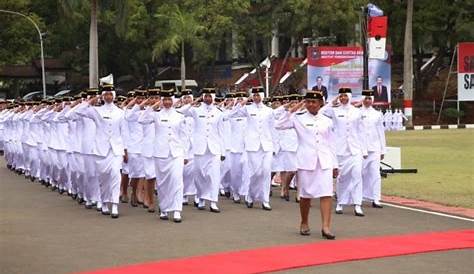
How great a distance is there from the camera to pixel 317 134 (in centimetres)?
1188

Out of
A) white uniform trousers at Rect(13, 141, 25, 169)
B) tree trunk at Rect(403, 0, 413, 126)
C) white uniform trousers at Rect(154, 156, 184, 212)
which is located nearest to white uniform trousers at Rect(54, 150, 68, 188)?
white uniform trousers at Rect(13, 141, 25, 169)

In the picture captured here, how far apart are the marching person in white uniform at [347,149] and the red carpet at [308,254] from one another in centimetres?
281

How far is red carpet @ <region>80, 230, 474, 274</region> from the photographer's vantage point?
9.36m

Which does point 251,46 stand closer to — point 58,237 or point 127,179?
point 127,179

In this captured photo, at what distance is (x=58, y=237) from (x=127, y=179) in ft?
18.5

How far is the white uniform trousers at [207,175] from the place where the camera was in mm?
15070

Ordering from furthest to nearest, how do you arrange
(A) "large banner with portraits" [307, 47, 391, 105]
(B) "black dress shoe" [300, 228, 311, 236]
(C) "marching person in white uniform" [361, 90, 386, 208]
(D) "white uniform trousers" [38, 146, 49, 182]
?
(A) "large banner with portraits" [307, 47, 391, 105] → (D) "white uniform trousers" [38, 146, 49, 182] → (C) "marching person in white uniform" [361, 90, 386, 208] → (B) "black dress shoe" [300, 228, 311, 236]

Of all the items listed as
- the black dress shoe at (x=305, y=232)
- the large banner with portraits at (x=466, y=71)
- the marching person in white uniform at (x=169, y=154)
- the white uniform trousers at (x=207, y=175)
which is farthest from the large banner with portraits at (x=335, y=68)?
the black dress shoe at (x=305, y=232)

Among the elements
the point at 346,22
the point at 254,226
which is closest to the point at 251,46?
the point at 346,22

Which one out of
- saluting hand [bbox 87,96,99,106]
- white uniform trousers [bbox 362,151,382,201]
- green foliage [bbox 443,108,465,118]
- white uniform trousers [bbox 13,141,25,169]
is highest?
saluting hand [bbox 87,96,99,106]

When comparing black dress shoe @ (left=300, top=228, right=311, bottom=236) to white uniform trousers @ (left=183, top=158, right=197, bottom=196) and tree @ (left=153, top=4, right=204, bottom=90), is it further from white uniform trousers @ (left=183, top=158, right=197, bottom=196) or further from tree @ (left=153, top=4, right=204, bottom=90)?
tree @ (left=153, top=4, right=204, bottom=90)

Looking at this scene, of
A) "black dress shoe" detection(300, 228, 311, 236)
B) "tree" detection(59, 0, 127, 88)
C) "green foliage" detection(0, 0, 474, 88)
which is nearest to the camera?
"black dress shoe" detection(300, 228, 311, 236)

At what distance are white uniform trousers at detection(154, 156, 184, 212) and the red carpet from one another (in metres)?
3.13

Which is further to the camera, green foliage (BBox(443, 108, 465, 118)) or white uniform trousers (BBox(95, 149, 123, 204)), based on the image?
green foliage (BBox(443, 108, 465, 118))
